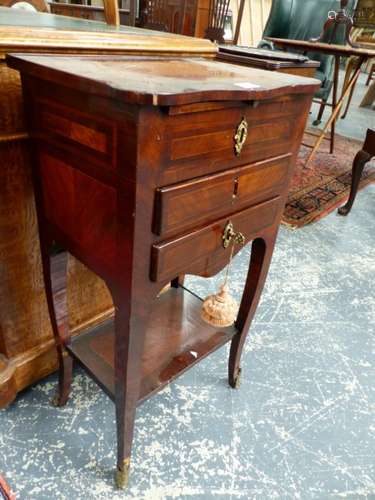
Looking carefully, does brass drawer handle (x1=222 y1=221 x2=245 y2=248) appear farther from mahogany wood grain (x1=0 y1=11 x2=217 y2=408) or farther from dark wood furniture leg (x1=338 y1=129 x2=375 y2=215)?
dark wood furniture leg (x1=338 y1=129 x2=375 y2=215)

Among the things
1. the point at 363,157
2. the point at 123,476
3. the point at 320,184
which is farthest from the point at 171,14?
the point at 123,476

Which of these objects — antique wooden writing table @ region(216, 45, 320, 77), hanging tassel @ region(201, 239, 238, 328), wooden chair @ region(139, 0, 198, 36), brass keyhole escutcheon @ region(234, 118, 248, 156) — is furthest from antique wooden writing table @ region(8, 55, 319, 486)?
wooden chair @ region(139, 0, 198, 36)

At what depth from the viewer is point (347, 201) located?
8.21 feet

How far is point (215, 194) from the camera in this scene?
0.69 metres

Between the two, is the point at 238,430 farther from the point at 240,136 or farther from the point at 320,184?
the point at 320,184

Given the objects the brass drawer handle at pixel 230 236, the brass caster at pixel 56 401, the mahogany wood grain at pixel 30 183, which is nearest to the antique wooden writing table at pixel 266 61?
the mahogany wood grain at pixel 30 183

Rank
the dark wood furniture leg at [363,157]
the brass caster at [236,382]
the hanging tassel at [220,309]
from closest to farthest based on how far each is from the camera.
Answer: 1. the hanging tassel at [220,309]
2. the brass caster at [236,382]
3. the dark wood furniture leg at [363,157]

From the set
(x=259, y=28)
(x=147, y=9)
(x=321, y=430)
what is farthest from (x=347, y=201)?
(x=259, y=28)

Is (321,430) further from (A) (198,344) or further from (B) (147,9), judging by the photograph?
(B) (147,9)

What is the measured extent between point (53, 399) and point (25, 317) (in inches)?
10.6

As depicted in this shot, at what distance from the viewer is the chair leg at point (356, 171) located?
2.26 m

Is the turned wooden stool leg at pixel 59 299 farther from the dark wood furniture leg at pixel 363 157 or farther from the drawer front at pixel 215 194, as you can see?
the dark wood furniture leg at pixel 363 157

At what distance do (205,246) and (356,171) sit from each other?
6.24 ft

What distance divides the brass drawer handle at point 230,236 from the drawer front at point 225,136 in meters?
0.13
